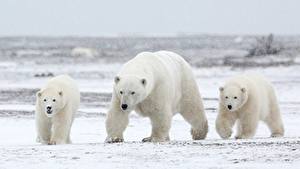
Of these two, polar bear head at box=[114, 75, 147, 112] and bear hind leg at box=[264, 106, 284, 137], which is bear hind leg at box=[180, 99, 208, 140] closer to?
bear hind leg at box=[264, 106, 284, 137]

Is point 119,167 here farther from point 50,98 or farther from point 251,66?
point 251,66

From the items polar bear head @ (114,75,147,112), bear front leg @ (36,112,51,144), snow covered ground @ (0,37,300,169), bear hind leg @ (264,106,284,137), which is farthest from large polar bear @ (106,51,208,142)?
bear hind leg @ (264,106,284,137)

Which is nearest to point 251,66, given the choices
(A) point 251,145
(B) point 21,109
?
(B) point 21,109

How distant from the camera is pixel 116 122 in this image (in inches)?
307

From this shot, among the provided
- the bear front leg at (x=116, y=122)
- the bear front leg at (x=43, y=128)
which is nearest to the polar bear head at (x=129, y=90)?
the bear front leg at (x=116, y=122)

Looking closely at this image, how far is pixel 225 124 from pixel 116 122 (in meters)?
1.77

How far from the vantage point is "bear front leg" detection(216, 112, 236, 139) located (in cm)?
905

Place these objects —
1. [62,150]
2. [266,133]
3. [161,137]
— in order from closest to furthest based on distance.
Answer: [62,150]
[161,137]
[266,133]

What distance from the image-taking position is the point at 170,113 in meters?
8.00

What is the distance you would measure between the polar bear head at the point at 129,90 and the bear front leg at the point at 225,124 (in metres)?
1.73

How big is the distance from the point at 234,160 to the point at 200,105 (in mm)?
2937

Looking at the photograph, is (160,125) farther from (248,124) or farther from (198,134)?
(248,124)

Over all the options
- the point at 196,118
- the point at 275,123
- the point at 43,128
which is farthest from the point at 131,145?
the point at 275,123

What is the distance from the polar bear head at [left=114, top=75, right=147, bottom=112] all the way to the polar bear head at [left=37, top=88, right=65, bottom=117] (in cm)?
87
